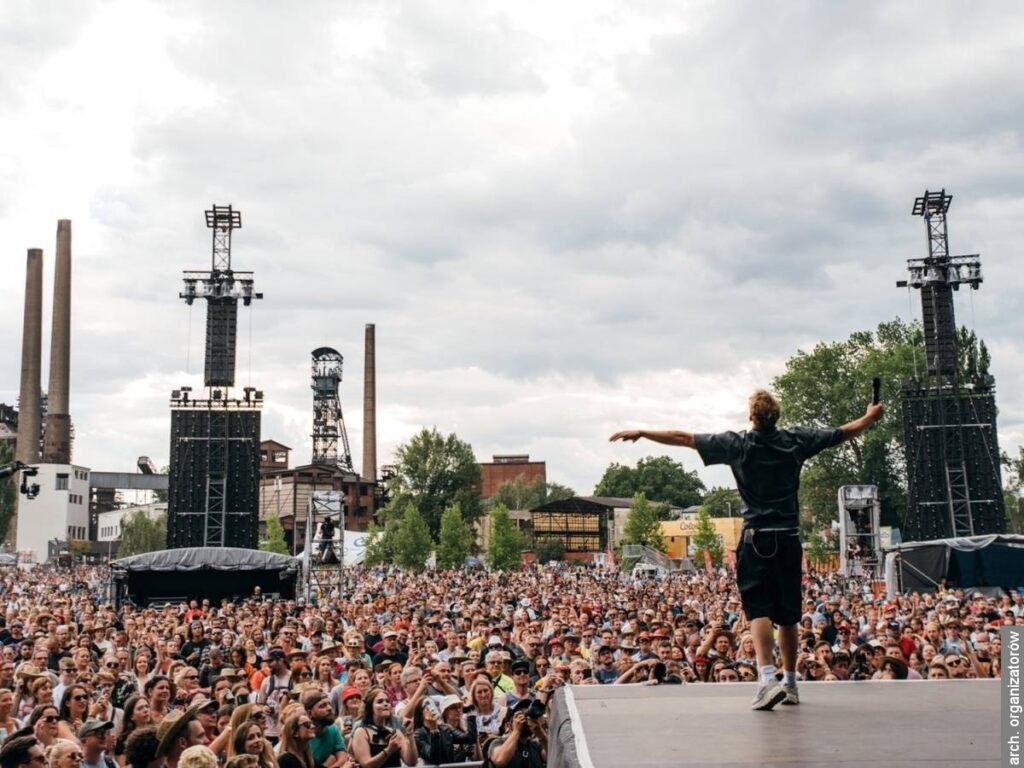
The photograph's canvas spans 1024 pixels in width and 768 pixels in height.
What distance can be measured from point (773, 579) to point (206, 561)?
24819mm

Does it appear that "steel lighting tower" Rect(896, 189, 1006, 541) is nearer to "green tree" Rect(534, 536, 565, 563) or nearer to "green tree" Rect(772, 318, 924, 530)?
"green tree" Rect(772, 318, 924, 530)

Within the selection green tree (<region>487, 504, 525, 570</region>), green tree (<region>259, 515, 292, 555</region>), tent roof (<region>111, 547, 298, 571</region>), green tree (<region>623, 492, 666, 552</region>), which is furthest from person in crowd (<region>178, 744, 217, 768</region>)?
green tree (<region>623, 492, 666, 552</region>)

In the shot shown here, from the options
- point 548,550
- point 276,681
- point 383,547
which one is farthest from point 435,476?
point 276,681

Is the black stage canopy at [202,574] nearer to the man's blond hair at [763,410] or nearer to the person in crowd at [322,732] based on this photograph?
the person in crowd at [322,732]

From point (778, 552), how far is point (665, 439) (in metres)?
0.82

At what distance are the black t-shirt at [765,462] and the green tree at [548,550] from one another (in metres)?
93.1

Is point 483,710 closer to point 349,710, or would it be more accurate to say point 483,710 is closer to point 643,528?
point 349,710

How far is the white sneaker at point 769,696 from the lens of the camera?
526 cm

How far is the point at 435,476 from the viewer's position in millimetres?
83438

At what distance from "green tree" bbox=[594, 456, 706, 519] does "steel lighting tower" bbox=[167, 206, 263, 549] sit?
8434 cm

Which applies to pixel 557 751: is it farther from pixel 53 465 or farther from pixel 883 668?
pixel 53 465

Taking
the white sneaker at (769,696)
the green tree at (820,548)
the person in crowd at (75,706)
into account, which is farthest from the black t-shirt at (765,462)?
the green tree at (820,548)

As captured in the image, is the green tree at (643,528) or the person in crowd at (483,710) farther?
the green tree at (643,528)

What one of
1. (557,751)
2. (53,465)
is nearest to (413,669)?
(557,751)
